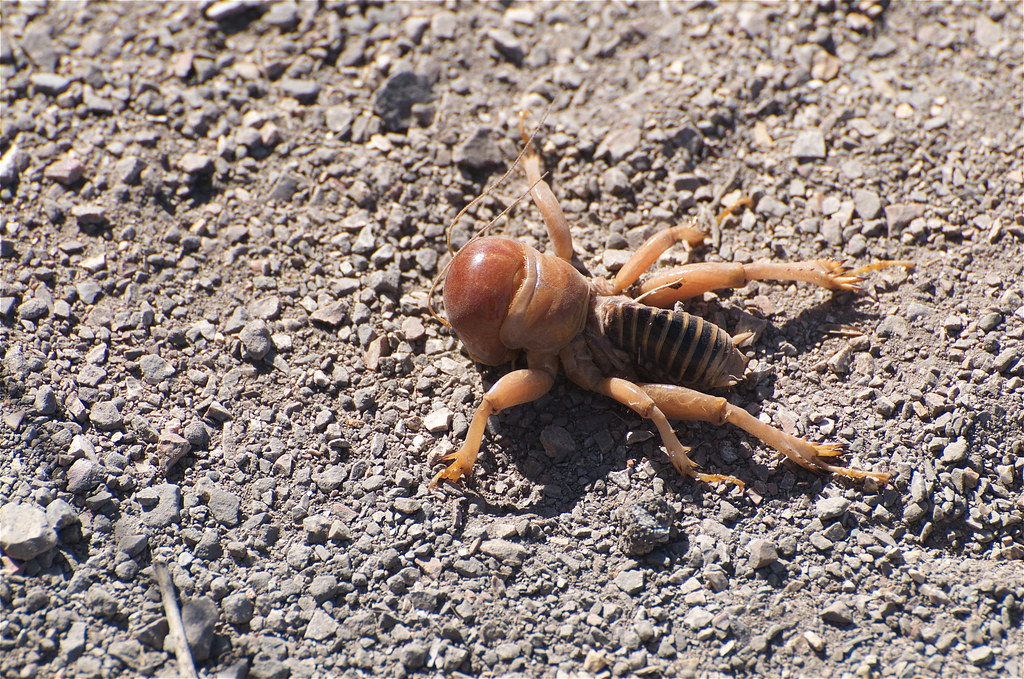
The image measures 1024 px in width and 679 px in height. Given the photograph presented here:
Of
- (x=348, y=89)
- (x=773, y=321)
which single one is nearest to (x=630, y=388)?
(x=773, y=321)

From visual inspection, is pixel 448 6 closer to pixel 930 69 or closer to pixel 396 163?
pixel 396 163

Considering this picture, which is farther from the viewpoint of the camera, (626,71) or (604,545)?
(626,71)

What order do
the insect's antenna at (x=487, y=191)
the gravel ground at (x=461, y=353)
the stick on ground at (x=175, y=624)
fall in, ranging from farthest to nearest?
the insect's antenna at (x=487, y=191), the gravel ground at (x=461, y=353), the stick on ground at (x=175, y=624)

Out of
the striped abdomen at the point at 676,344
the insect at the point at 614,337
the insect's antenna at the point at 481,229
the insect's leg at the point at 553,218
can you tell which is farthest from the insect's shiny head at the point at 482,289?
the striped abdomen at the point at 676,344

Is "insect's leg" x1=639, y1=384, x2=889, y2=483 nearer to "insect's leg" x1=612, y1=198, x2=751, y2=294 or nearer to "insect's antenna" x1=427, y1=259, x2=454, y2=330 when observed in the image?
"insect's leg" x1=612, y1=198, x2=751, y2=294

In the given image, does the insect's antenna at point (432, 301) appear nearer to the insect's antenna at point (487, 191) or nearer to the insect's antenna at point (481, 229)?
the insect's antenna at point (481, 229)
